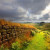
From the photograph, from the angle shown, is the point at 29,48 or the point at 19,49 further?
the point at 29,48

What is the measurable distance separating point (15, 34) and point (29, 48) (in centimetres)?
247

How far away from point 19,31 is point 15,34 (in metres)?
0.94

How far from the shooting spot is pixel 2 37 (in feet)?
25.0

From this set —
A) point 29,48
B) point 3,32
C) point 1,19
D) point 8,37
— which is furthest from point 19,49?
point 1,19

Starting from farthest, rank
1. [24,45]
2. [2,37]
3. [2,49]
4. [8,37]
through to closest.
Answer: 1. [24,45]
2. [8,37]
3. [2,37]
4. [2,49]

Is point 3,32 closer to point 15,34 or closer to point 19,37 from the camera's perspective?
point 15,34

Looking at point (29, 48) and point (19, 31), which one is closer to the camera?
point (29, 48)

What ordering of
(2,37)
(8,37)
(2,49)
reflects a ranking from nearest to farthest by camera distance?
(2,49), (2,37), (8,37)

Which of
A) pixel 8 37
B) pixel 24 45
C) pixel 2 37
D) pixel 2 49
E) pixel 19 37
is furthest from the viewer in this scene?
pixel 19 37

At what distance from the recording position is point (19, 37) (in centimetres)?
956

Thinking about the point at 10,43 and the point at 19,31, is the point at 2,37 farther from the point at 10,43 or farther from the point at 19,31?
the point at 19,31

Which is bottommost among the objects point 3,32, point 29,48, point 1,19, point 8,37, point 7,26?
point 29,48

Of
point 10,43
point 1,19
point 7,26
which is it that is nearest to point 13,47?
point 10,43

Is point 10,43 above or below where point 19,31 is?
below
